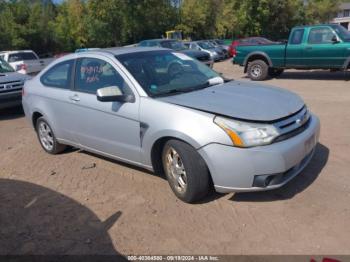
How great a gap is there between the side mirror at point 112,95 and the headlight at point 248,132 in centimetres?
124

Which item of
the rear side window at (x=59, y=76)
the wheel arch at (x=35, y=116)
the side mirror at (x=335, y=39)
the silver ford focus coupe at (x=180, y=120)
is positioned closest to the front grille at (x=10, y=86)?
the wheel arch at (x=35, y=116)

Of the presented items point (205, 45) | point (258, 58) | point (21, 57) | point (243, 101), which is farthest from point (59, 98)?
point (205, 45)

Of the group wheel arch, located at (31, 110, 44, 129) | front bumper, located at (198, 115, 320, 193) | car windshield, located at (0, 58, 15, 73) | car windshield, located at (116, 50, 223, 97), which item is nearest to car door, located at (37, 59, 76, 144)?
wheel arch, located at (31, 110, 44, 129)

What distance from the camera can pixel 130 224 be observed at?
3900mm

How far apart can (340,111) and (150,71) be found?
16.1 ft

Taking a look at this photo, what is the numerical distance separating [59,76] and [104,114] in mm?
1358

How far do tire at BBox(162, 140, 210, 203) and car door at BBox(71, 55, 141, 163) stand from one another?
461mm

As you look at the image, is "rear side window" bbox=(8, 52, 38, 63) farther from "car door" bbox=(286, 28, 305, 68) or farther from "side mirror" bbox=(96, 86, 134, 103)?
"side mirror" bbox=(96, 86, 134, 103)

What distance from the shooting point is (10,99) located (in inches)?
371

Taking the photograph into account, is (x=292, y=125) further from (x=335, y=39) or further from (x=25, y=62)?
(x=25, y=62)

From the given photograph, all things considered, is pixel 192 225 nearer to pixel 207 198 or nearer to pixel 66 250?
pixel 207 198

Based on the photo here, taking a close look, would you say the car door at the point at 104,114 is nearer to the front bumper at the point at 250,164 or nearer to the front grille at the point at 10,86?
the front bumper at the point at 250,164

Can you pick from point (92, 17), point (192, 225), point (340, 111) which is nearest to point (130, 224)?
point (192, 225)

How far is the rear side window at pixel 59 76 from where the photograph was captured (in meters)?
5.39
